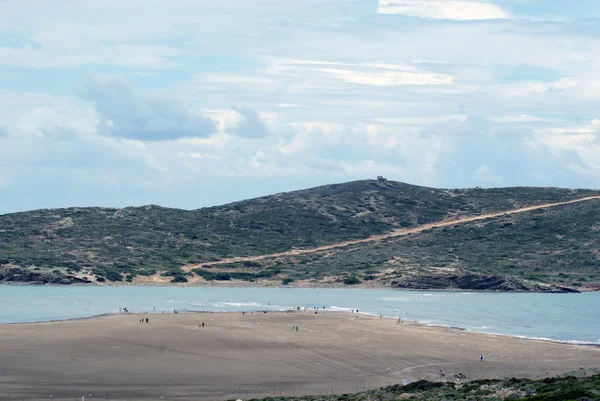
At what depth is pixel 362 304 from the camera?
297 feet

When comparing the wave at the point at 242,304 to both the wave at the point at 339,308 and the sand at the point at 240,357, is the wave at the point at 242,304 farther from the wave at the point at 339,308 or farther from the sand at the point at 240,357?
the sand at the point at 240,357

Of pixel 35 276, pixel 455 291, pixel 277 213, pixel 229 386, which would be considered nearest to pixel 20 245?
pixel 35 276

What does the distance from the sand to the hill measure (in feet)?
161

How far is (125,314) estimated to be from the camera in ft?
242

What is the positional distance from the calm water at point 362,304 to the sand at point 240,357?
26.4 feet

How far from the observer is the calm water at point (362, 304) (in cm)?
7169

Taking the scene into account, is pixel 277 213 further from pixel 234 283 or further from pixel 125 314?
pixel 125 314

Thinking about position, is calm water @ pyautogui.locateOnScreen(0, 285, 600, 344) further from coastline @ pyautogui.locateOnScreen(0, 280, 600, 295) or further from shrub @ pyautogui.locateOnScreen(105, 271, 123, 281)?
shrub @ pyautogui.locateOnScreen(105, 271, 123, 281)

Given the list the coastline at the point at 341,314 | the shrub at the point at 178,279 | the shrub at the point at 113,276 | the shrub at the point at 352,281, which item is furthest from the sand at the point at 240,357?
the shrub at the point at 352,281

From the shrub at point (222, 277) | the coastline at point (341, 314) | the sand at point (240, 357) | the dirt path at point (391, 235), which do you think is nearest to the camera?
the sand at point (240, 357)

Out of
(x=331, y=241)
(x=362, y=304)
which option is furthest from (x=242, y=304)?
(x=331, y=241)

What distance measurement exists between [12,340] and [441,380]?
30809 mm

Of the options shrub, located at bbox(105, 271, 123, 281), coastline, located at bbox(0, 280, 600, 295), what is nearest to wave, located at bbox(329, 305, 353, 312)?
coastline, located at bbox(0, 280, 600, 295)

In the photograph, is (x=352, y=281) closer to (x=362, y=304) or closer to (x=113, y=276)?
(x=362, y=304)
